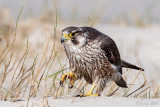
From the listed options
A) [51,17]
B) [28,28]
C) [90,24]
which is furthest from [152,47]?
[90,24]

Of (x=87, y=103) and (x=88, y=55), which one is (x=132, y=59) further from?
(x=87, y=103)

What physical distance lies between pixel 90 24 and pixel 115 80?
2.64 ft

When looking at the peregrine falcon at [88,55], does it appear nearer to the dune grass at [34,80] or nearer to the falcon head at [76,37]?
the falcon head at [76,37]

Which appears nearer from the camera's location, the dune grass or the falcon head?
the dune grass

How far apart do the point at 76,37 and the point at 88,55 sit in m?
0.27

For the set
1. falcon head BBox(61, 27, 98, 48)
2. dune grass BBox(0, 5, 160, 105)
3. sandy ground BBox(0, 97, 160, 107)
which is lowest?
sandy ground BBox(0, 97, 160, 107)

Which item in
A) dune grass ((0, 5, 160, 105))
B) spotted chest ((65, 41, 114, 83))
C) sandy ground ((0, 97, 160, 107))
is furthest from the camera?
spotted chest ((65, 41, 114, 83))

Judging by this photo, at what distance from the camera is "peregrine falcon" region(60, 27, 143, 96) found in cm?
352

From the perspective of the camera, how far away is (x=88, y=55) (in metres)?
3.49

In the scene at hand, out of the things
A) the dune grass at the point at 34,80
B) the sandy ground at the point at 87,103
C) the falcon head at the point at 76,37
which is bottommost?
the sandy ground at the point at 87,103

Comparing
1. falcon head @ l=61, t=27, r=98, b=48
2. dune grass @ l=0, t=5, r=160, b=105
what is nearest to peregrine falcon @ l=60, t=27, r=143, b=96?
falcon head @ l=61, t=27, r=98, b=48

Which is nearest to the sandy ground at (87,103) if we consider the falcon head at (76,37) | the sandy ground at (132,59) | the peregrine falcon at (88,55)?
the sandy ground at (132,59)

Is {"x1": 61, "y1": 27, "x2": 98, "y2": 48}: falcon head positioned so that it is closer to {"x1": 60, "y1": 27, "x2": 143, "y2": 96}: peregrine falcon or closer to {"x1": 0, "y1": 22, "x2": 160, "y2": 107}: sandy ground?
{"x1": 60, "y1": 27, "x2": 143, "y2": 96}: peregrine falcon

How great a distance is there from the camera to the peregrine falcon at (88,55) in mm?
3516
